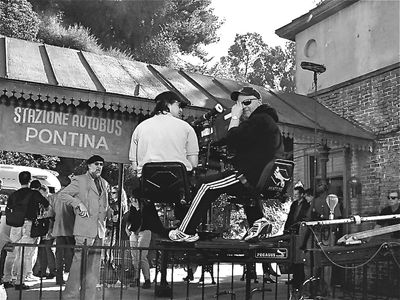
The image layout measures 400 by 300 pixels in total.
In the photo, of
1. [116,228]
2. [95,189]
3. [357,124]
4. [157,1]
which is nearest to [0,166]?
[116,228]

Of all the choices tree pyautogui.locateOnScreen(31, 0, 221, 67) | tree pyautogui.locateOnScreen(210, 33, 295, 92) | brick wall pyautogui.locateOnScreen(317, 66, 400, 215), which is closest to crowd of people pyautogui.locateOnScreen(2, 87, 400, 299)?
brick wall pyautogui.locateOnScreen(317, 66, 400, 215)

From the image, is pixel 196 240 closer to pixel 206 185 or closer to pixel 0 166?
pixel 206 185

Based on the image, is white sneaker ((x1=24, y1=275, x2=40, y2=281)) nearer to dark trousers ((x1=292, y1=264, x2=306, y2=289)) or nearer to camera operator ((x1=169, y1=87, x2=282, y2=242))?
camera operator ((x1=169, y1=87, x2=282, y2=242))

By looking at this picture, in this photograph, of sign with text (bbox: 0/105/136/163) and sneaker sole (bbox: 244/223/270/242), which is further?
sign with text (bbox: 0/105/136/163)

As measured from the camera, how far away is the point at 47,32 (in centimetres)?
1961

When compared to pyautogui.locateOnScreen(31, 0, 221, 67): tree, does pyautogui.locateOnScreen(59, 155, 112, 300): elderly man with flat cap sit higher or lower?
lower

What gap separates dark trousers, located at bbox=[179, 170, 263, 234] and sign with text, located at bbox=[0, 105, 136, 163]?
123 inches

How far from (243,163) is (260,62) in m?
35.6

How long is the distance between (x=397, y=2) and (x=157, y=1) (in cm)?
1549

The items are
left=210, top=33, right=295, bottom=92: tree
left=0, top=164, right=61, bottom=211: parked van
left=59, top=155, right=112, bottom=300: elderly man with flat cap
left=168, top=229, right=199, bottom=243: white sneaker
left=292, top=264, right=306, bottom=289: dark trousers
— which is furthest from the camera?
left=210, top=33, right=295, bottom=92: tree

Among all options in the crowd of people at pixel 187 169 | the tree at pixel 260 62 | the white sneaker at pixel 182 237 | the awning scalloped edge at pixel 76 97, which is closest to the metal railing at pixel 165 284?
the white sneaker at pixel 182 237

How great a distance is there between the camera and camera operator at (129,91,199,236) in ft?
17.0

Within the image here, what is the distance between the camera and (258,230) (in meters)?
5.05

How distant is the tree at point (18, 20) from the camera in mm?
17453
